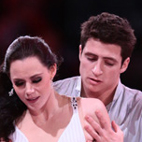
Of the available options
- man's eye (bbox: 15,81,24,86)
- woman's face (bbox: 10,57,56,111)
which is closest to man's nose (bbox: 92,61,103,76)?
woman's face (bbox: 10,57,56,111)

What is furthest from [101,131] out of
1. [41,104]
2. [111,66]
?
[111,66]

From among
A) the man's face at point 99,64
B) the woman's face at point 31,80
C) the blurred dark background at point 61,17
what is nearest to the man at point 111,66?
the man's face at point 99,64

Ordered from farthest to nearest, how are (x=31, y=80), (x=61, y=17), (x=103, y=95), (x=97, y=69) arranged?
(x=61, y=17), (x=103, y=95), (x=97, y=69), (x=31, y=80)

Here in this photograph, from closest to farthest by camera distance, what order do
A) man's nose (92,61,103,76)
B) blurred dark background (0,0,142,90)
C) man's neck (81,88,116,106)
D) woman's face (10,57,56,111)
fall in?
woman's face (10,57,56,111) < man's nose (92,61,103,76) < man's neck (81,88,116,106) < blurred dark background (0,0,142,90)

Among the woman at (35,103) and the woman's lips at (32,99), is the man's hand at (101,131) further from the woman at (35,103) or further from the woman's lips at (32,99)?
the woman's lips at (32,99)

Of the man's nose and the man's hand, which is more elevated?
the man's nose

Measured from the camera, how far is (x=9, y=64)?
122 centimetres

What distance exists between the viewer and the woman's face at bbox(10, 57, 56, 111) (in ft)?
3.86

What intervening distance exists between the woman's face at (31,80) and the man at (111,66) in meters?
0.37

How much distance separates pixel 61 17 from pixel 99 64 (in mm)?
584

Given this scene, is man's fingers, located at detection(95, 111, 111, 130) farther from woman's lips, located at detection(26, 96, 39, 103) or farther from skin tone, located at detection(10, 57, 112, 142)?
woman's lips, located at detection(26, 96, 39, 103)

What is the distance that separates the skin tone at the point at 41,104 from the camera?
46.8 inches

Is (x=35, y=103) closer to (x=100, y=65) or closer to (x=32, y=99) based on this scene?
(x=32, y=99)

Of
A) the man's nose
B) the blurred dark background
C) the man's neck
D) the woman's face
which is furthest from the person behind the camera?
the blurred dark background
